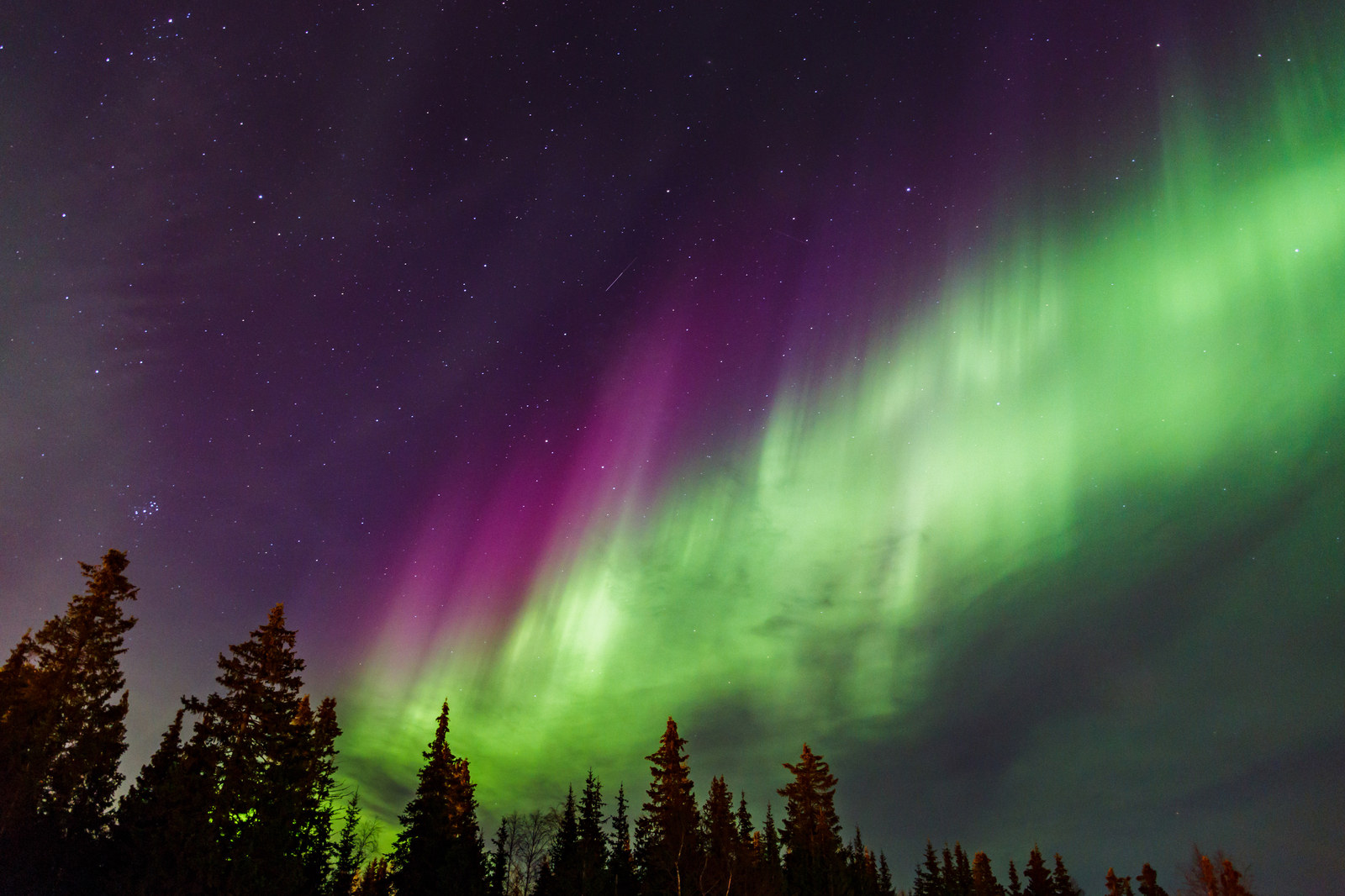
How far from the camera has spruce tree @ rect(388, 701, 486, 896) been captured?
38656mm

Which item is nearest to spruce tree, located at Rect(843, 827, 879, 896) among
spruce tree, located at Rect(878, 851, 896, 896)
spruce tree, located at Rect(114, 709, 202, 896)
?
spruce tree, located at Rect(878, 851, 896, 896)

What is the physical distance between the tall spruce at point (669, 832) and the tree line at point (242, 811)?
0.13m

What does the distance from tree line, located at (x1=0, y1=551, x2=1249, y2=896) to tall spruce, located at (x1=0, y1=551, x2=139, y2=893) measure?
2.7 inches

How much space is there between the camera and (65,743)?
111 feet

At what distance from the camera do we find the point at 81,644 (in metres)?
35.6

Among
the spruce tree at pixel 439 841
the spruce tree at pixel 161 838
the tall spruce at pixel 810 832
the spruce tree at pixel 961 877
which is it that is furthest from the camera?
the spruce tree at pixel 961 877

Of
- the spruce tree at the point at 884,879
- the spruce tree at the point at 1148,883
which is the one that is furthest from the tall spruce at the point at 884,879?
the spruce tree at the point at 1148,883

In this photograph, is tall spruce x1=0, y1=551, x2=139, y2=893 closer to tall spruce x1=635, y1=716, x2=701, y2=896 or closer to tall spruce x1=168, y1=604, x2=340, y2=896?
tall spruce x1=168, y1=604, x2=340, y2=896

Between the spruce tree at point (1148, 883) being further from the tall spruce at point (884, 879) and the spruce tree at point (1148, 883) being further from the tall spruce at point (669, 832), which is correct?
the tall spruce at point (669, 832)

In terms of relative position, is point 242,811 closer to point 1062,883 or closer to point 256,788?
point 256,788

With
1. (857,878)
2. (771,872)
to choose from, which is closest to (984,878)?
(857,878)

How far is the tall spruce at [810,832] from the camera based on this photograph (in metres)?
52.4

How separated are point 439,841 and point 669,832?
48.0ft

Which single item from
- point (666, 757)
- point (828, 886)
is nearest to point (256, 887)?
point (666, 757)
